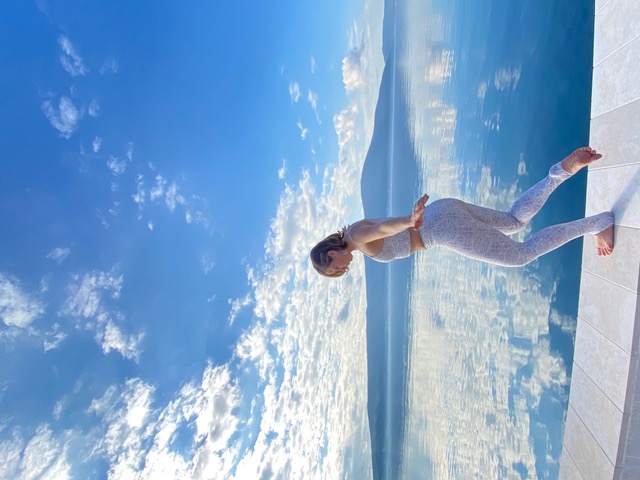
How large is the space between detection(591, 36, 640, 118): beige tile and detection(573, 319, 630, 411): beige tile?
5.21ft

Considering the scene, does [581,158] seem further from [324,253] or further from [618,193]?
[324,253]

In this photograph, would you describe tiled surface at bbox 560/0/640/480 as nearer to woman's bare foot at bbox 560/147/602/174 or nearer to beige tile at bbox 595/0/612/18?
beige tile at bbox 595/0/612/18

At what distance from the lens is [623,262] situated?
8.46 feet

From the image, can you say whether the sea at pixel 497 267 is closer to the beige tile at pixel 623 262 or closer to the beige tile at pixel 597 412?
the beige tile at pixel 623 262

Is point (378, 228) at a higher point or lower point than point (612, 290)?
lower

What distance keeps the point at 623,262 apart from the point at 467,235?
102 centimetres

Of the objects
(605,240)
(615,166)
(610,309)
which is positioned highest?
(615,166)

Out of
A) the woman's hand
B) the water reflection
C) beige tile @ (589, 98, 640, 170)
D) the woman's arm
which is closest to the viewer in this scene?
the woman's hand

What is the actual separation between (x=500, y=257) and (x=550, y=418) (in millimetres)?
2258

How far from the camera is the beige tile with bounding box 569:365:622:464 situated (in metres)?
2.53

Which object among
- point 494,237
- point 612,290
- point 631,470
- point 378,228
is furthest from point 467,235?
point 631,470

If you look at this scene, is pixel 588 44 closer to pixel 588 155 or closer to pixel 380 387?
pixel 588 155

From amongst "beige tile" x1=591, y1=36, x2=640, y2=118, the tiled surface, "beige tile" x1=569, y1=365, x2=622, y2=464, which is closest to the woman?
the tiled surface

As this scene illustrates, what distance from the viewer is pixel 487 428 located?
Result: 535cm
